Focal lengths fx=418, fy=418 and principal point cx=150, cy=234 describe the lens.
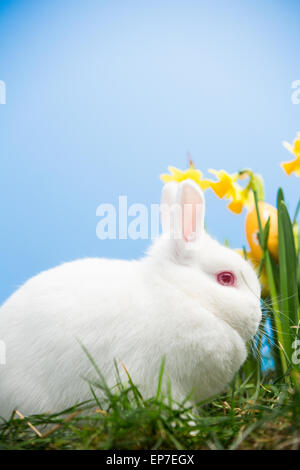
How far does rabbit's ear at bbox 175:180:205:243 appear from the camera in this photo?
1.04m

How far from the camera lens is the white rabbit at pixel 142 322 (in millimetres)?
917

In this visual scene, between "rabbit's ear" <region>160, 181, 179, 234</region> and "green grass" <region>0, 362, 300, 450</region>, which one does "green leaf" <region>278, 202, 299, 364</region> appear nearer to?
"rabbit's ear" <region>160, 181, 179, 234</region>

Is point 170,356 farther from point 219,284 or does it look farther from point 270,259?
point 270,259

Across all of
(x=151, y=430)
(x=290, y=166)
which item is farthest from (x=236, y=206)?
(x=151, y=430)

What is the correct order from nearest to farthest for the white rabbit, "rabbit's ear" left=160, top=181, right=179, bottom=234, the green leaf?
the white rabbit < "rabbit's ear" left=160, top=181, right=179, bottom=234 < the green leaf

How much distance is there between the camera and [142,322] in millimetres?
937

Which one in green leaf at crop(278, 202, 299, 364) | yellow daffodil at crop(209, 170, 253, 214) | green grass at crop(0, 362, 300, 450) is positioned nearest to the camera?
green grass at crop(0, 362, 300, 450)

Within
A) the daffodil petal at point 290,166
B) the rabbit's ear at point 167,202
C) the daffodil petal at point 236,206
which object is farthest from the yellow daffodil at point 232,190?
the rabbit's ear at point 167,202

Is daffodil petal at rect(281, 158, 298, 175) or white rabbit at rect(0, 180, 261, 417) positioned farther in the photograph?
daffodil petal at rect(281, 158, 298, 175)

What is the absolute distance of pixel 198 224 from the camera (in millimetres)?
1047

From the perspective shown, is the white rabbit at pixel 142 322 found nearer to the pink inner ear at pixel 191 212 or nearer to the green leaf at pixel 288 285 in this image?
the pink inner ear at pixel 191 212

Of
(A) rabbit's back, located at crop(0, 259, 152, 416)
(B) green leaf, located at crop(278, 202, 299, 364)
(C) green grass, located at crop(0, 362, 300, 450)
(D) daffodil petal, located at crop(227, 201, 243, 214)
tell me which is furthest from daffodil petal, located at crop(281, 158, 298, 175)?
(C) green grass, located at crop(0, 362, 300, 450)

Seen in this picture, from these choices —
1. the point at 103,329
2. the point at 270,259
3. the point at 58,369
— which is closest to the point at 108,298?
the point at 103,329

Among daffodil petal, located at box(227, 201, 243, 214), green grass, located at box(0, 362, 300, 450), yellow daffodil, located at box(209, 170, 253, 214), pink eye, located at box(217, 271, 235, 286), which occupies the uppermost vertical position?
yellow daffodil, located at box(209, 170, 253, 214)
